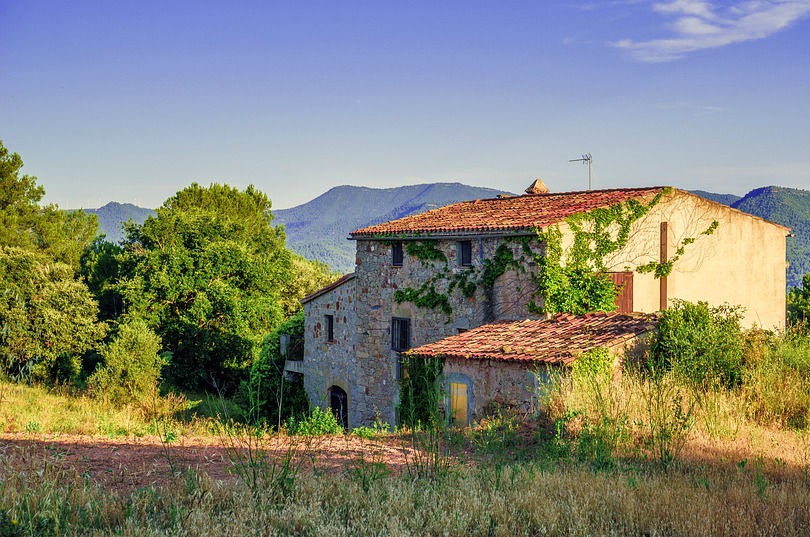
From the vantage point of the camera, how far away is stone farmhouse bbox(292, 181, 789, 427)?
15.3m

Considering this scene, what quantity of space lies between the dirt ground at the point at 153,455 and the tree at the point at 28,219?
29070 mm

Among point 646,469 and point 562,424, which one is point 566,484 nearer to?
point 646,469

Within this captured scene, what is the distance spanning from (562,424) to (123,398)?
1861 centimetres

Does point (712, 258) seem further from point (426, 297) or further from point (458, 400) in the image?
point (458, 400)

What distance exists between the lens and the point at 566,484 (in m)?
6.47

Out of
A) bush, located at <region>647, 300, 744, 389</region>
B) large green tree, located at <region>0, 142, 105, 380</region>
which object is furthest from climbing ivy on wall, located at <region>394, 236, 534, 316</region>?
large green tree, located at <region>0, 142, 105, 380</region>

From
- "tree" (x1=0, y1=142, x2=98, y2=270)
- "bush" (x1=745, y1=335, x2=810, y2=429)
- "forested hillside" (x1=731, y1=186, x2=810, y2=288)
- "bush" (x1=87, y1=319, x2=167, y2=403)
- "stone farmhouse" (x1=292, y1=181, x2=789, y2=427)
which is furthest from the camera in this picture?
"forested hillside" (x1=731, y1=186, x2=810, y2=288)

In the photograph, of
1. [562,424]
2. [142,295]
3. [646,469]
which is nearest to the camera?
[646,469]

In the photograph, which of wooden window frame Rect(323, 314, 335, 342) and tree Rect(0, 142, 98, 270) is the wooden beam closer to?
Result: wooden window frame Rect(323, 314, 335, 342)

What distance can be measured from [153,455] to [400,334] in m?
12.3

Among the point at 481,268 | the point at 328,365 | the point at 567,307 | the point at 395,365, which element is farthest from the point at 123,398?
the point at 567,307

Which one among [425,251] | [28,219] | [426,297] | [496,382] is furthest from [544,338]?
[28,219]

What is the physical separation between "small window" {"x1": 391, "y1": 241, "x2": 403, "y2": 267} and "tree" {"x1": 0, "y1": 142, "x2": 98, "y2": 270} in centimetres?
2298

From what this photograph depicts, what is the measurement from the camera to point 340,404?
22.6 m
